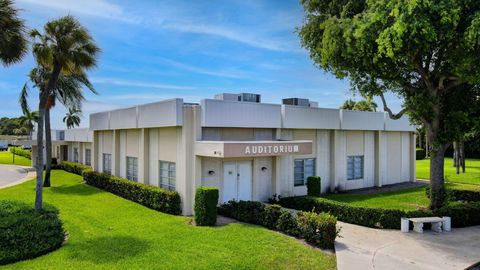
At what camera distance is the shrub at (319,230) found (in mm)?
11477

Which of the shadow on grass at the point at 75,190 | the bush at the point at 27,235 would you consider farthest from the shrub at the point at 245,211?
the shadow on grass at the point at 75,190

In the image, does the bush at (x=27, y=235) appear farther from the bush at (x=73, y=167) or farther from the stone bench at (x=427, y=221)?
the bush at (x=73, y=167)

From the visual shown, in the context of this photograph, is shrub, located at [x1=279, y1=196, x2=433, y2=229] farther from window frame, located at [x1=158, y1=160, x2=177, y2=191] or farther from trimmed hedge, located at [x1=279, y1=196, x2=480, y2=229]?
window frame, located at [x1=158, y1=160, x2=177, y2=191]

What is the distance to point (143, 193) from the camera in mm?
18547

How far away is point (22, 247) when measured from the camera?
10.4 m

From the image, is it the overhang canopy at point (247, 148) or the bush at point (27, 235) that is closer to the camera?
the bush at point (27, 235)

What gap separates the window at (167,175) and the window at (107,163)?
8873mm

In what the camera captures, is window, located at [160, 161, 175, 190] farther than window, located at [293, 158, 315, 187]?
No

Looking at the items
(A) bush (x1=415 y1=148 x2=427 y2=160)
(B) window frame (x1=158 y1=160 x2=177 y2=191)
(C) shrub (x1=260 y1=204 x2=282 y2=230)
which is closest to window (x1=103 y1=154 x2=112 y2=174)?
(B) window frame (x1=158 y1=160 x2=177 y2=191)

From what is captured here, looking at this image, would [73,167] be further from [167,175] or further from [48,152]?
[167,175]

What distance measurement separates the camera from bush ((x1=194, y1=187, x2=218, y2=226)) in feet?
45.4

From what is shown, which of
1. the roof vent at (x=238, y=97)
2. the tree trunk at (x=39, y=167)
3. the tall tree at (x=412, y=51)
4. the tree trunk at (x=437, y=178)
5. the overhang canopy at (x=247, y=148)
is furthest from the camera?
the roof vent at (x=238, y=97)

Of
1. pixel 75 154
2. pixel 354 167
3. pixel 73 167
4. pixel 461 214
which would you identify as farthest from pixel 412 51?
pixel 75 154

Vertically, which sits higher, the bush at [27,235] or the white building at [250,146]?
the white building at [250,146]
